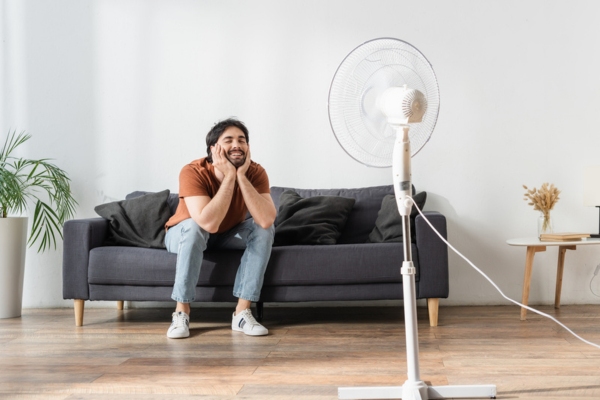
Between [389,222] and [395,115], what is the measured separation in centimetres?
169

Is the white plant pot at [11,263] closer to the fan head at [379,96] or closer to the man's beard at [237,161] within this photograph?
the man's beard at [237,161]

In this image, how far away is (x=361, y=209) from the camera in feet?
12.5

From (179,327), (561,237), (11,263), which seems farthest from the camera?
(11,263)

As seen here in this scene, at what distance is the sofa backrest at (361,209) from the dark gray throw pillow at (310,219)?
0.07 meters

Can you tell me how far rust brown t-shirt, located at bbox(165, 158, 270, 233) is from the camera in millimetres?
3256

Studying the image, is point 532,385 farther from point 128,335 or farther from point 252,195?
point 128,335

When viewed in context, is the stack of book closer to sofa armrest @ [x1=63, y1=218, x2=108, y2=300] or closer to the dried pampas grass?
the dried pampas grass

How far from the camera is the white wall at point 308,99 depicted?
156 inches

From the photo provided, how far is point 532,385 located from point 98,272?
7.14 feet

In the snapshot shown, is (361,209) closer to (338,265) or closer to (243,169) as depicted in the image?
(338,265)

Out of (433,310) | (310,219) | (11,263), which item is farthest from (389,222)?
(11,263)

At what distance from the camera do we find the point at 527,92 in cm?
398

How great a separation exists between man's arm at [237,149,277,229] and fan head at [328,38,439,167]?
129 centimetres

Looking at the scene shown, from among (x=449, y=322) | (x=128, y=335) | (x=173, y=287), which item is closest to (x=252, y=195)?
(x=173, y=287)
